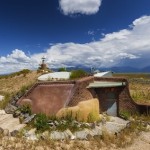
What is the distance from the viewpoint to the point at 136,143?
16.3m

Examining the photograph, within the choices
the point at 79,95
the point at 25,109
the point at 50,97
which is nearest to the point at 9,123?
the point at 25,109

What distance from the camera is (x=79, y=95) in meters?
20.9

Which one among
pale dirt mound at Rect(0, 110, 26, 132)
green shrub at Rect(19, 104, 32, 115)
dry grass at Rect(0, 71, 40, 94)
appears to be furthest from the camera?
dry grass at Rect(0, 71, 40, 94)

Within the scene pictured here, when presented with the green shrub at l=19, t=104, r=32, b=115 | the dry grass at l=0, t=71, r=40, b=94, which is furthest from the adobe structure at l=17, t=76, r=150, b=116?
the dry grass at l=0, t=71, r=40, b=94

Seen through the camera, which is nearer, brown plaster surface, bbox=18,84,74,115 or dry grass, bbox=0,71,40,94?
brown plaster surface, bbox=18,84,74,115

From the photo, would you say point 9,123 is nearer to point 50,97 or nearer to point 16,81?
point 50,97

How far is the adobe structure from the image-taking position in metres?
20.6

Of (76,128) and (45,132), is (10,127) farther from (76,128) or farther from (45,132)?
(76,128)

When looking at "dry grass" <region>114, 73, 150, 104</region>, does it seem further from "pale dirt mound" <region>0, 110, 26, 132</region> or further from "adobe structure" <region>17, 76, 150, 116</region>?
"pale dirt mound" <region>0, 110, 26, 132</region>

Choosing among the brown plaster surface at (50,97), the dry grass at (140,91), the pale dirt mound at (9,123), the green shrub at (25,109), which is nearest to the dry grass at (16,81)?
the dry grass at (140,91)

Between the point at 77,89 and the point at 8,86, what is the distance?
20.2 meters

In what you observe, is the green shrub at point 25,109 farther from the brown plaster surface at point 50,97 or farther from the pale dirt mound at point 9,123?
the pale dirt mound at point 9,123

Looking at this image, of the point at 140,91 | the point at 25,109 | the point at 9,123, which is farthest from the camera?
the point at 140,91

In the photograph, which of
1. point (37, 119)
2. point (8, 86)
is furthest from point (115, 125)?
point (8, 86)
